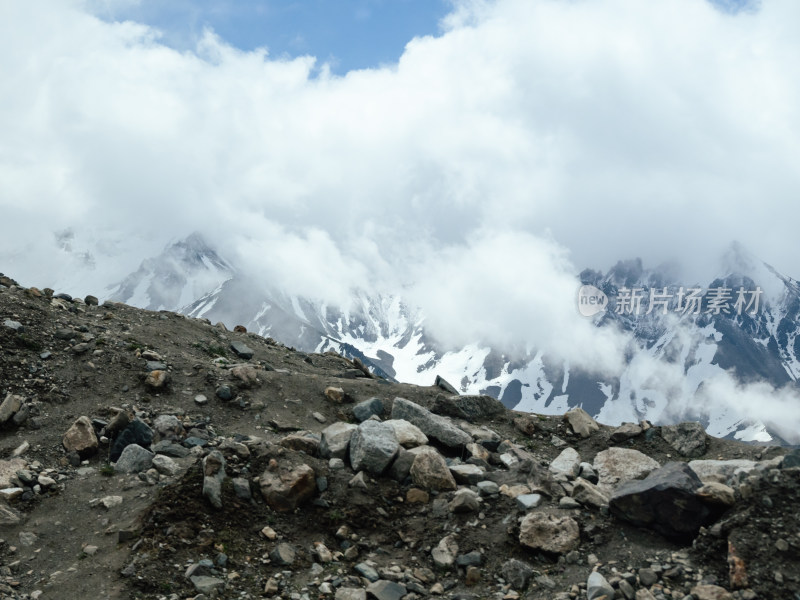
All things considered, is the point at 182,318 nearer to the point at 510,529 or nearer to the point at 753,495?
the point at 510,529

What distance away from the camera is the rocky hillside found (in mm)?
10398

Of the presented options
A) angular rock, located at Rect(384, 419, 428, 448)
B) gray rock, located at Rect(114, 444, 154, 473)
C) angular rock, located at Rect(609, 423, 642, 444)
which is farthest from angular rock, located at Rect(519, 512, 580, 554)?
gray rock, located at Rect(114, 444, 154, 473)

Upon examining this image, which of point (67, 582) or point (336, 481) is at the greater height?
point (336, 481)

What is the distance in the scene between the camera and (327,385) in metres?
20.9

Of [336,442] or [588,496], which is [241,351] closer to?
[336,442]

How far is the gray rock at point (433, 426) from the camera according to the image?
16.6 metres

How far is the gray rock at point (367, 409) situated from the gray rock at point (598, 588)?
385 inches

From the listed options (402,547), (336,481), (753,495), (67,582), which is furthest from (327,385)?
(753,495)

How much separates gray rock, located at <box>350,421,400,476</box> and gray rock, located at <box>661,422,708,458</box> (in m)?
9.01

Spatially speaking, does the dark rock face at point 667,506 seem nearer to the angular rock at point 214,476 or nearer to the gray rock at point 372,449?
the gray rock at point 372,449

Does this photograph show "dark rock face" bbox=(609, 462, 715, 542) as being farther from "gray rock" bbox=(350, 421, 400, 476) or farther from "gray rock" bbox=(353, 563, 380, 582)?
"gray rock" bbox=(350, 421, 400, 476)

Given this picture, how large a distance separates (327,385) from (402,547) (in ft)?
30.6

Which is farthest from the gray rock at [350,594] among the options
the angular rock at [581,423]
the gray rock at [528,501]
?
the angular rock at [581,423]

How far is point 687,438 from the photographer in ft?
59.1
